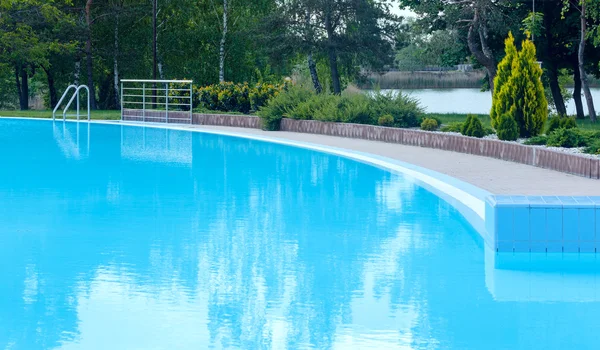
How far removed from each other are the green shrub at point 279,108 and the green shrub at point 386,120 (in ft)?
12.5

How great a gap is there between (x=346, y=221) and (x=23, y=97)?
40279 mm

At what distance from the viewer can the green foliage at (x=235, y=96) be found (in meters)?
31.2

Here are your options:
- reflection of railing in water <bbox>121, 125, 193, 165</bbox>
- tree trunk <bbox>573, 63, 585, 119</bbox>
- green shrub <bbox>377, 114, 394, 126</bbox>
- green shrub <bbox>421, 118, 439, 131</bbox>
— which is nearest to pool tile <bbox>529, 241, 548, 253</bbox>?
reflection of railing in water <bbox>121, 125, 193, 165</bbox>

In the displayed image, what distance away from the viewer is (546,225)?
938 cm

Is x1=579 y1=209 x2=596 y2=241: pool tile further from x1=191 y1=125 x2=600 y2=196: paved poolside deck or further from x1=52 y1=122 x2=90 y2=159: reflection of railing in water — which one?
x1=52 y1=122 x2=90 y2=159: reflection of railing in water

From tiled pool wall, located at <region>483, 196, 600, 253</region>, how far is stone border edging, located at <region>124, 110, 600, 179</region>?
508cm

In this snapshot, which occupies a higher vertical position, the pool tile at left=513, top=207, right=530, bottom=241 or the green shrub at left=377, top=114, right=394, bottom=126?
the green shrub at left=377, top=114, right=394, bottom=126

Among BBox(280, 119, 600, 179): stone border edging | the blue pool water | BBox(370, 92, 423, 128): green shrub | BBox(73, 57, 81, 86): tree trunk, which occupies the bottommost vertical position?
the blue pool water

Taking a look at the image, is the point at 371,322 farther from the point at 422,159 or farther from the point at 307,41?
the point at 307,41

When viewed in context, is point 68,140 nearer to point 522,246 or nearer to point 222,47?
point 522,246

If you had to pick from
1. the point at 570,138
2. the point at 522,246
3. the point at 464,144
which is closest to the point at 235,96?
the point at 464,144

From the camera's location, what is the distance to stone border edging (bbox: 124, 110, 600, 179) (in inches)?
595

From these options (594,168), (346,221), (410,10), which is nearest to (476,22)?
(410,10)

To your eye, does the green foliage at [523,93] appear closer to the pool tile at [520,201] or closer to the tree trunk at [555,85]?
the pool tile at [520,201]
